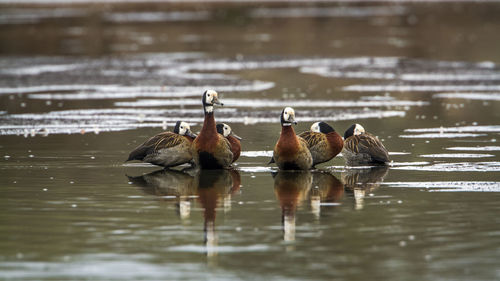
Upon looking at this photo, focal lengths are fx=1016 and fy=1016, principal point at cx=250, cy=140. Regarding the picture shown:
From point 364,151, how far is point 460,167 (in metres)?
1.40

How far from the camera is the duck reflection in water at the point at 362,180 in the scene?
11953 mm

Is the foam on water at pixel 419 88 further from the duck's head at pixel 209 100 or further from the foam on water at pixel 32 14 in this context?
the foam on water at pixel 32 14

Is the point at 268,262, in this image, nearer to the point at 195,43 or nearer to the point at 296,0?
the point at 195,43

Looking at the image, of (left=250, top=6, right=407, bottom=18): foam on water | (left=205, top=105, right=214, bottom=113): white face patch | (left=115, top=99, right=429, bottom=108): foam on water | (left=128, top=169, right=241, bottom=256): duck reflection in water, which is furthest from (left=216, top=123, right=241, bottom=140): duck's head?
(left=250, top=6, right=407, bottom=18): foam on water

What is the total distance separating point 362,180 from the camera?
13.2m

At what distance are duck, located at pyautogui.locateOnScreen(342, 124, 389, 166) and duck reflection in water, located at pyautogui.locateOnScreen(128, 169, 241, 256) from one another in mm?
1724

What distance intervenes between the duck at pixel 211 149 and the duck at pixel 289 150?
0.74m

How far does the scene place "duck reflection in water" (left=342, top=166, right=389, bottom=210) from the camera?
1195 centimetres

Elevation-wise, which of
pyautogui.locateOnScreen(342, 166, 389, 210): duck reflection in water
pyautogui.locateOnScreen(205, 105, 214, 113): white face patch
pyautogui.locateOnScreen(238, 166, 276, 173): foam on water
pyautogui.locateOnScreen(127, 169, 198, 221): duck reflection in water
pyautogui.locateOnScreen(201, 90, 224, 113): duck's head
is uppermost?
pyautogui.locateOnScreen(201, 90, 224, 113): duck's head

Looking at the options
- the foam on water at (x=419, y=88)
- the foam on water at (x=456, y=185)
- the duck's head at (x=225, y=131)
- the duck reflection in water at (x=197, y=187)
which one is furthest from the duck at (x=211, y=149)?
the foam on water at (x=419, y=88)

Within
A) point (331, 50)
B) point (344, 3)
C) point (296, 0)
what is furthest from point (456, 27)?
point (296, 0)

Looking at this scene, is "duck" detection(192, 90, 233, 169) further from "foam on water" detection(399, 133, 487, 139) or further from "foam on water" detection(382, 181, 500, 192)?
"foam on water" detection(399, 133, 487, 139)

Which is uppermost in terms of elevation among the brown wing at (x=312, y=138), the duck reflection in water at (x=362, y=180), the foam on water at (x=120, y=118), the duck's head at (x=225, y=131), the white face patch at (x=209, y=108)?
the white face patch at (x=209, y=108)

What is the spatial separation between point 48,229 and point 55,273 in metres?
1.78
